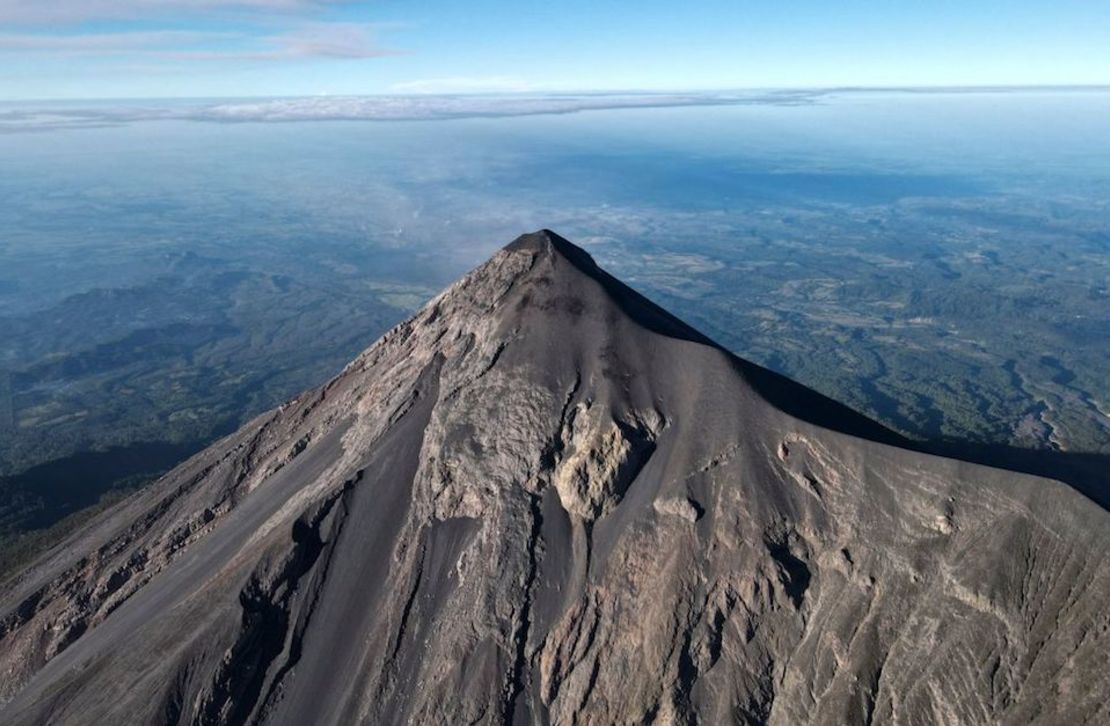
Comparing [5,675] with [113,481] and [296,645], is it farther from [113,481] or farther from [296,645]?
[113,481]

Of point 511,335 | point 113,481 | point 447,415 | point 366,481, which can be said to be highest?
point 511,335

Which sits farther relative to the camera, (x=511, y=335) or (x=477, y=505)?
(x=511, y=335)

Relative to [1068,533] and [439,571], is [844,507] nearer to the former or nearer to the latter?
[1068,533]

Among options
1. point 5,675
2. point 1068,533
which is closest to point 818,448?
point 1068,533

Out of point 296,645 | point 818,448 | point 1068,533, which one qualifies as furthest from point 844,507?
point 296,645

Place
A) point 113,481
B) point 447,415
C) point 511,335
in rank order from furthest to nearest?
point 113,481 → point 511,335 → point 447,415

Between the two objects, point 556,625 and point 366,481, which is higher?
point 366,481

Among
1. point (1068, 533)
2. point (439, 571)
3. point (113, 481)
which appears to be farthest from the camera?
point (113, 481)
